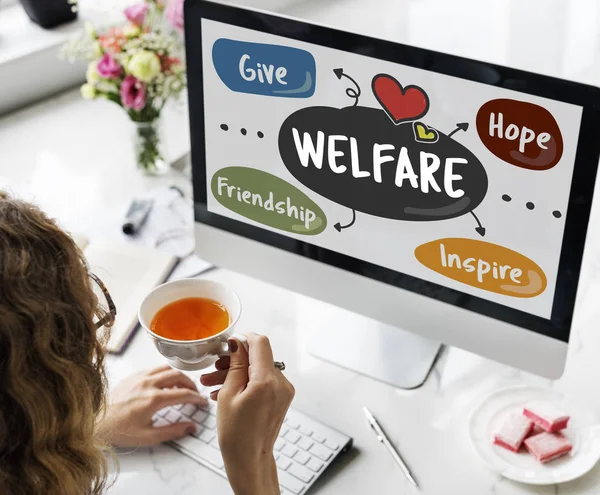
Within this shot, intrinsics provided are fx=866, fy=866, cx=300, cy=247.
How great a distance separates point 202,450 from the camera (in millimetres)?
1136

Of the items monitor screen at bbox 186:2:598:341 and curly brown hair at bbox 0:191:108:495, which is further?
monitor screen at bbox 186:2:598:341

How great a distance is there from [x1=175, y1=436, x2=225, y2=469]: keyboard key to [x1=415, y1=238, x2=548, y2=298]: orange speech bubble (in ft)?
1.20

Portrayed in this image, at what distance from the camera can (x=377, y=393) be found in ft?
4.00

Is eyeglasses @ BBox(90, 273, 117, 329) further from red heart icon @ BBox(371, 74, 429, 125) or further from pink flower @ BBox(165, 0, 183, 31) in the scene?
pink flower @ BBox(165, 0, 183, 31)

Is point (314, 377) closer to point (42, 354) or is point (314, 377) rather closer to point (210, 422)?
point (210, 422)

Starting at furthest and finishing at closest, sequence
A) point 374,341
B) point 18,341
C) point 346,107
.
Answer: point 374,341 → point 346,107 → point 18,341

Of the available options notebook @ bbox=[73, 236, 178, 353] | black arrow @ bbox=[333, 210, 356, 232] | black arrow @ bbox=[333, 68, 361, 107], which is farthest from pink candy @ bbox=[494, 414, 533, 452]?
notebook @ bbox=[73, 236, 178, 353]

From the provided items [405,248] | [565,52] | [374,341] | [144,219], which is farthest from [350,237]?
[565,52]

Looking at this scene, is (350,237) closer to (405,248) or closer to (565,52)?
(405,248)

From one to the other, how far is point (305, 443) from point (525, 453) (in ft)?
0.93

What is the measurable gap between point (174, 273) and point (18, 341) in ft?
2.23

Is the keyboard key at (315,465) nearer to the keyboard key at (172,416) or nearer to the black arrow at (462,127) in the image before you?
the keyboard key at (172,416)

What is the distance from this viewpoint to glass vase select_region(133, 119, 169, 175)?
1.64 metres

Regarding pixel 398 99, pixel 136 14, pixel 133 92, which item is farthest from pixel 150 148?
pixel 398 99
